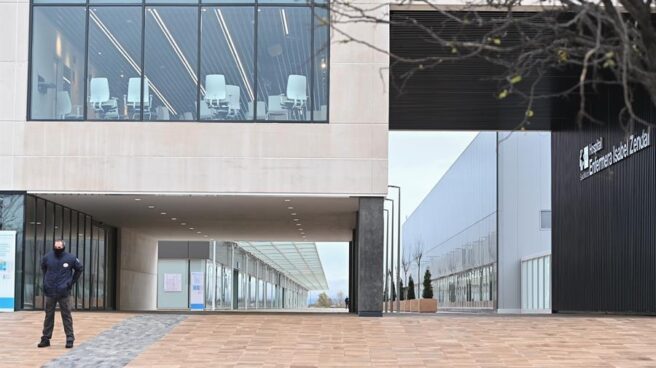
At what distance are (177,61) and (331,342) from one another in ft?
29.0

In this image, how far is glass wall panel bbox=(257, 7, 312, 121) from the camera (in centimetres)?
2241

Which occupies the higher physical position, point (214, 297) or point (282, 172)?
point (282, 172)

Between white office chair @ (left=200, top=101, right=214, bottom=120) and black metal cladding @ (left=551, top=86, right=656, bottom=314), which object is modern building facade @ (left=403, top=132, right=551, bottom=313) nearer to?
black metal cladding @ (left=551, top=86, right=656, bottom=314)

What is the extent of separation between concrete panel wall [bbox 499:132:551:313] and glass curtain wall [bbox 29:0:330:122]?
759 inches

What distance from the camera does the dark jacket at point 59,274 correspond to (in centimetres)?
1485

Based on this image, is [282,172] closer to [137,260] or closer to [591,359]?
[591,359]

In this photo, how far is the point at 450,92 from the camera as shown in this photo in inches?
1113

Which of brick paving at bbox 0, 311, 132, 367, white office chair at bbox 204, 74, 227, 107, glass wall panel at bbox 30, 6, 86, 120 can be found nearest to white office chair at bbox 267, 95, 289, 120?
white office chair at bbox 204, 74, 227, 107

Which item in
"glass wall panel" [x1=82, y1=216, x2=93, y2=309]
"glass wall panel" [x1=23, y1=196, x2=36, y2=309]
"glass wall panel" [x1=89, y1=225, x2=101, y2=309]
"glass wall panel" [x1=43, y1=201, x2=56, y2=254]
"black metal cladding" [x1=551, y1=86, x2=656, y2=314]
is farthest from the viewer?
"glass wall panel" [x1=89, y1=225, x2=101, y2=309]

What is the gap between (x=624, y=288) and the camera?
79.9ft

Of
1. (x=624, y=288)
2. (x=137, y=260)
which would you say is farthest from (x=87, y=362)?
(x=137, y=260)

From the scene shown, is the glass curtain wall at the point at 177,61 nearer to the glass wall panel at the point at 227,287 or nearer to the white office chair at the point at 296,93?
the white office chair at the point at 296,93

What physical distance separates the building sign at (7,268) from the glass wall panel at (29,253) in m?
0.40

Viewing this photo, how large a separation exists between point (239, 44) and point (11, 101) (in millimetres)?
5349
